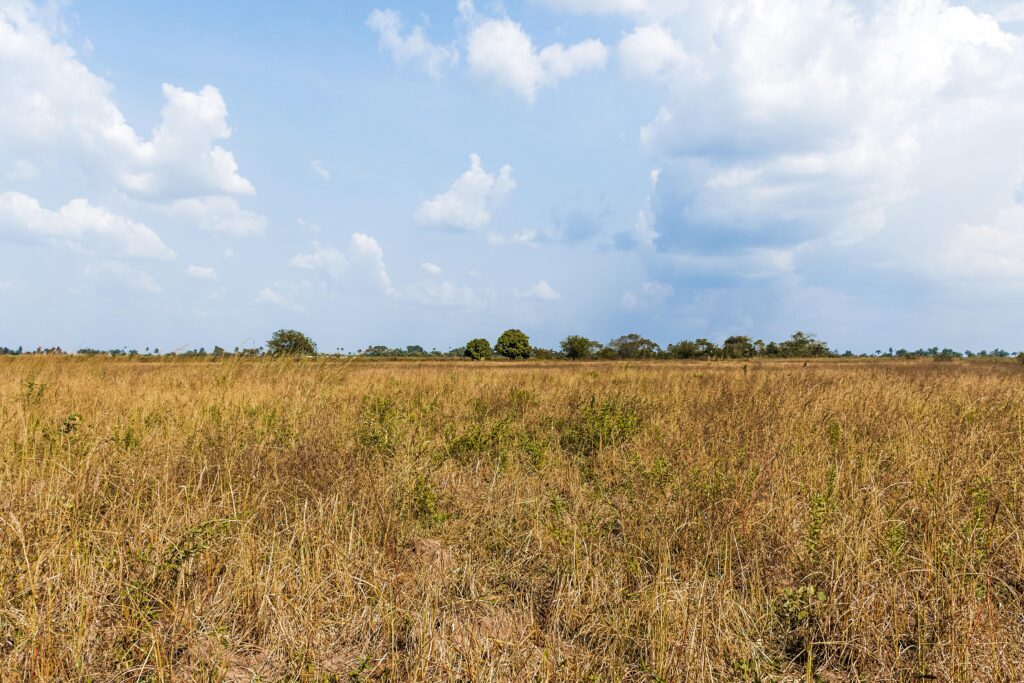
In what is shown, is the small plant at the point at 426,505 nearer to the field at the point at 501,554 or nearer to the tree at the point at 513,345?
the field at the point at 501,554

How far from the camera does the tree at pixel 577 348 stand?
202ft

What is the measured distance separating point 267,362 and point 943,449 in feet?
38.3

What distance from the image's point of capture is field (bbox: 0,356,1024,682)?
2.67 m

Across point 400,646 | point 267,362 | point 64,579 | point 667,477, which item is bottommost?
point 400,646

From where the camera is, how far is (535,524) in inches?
158

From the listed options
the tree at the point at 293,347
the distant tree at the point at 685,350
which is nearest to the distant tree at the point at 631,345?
the distant tree at the point at 685,350

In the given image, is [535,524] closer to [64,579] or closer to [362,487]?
[362,487]

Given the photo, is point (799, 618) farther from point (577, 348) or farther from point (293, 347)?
point (577, 348)

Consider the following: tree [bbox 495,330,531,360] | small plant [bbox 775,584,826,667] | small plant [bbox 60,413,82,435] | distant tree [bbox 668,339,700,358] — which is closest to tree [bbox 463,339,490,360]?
tree [bbox 495,330,531,360]

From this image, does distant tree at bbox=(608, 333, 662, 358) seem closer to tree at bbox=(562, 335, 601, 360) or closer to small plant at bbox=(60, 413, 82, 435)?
tree at bbox=(562, 335, 601, 360)

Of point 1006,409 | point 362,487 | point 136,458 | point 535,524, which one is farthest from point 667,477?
point 1006,409

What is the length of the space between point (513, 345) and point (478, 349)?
5.23 meters

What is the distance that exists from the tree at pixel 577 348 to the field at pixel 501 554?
180 feet

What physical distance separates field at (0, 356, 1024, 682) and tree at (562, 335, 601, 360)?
5476cm
